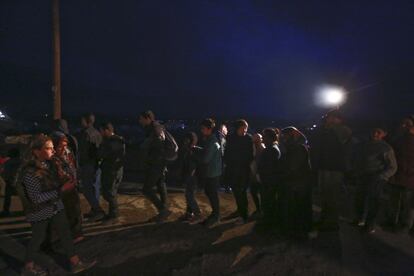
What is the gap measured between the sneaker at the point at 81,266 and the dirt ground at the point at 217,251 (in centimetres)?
10

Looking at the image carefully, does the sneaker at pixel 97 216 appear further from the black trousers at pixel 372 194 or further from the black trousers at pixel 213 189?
the black trousers at pixel 372 194

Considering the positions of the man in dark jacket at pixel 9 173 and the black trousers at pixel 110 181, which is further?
the man in dark jacket at pixel 9 173

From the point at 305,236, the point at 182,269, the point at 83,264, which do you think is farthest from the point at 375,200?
the point at 83,264

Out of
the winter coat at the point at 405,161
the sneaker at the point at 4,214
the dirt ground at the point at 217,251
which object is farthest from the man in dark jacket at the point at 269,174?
the sneaker at the point at 4,214

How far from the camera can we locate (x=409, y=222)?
6.94m

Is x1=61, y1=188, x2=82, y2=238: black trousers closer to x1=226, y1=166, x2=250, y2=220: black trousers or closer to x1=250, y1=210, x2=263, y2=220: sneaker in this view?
x1=226, y1=166, x2=250, y2=220: black trousers

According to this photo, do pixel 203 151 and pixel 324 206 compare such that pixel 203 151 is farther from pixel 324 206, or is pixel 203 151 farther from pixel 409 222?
pixel 409 222

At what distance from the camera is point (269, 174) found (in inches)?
276

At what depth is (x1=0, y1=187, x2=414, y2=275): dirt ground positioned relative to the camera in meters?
5.39

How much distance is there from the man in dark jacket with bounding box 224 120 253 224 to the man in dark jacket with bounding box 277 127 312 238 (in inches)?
26.8

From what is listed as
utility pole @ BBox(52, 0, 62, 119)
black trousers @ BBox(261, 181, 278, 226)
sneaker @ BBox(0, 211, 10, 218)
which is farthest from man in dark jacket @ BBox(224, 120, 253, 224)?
utility pole @ BBox(52, 0, 62, 119)

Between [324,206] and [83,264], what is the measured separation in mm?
3982

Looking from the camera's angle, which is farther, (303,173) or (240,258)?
(303,173)

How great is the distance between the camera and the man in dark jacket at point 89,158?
7355mm
